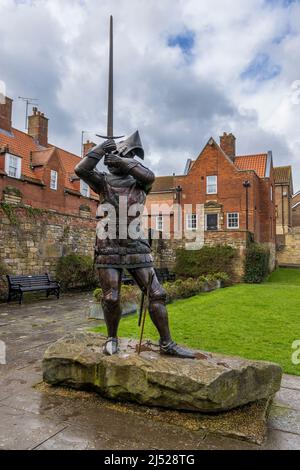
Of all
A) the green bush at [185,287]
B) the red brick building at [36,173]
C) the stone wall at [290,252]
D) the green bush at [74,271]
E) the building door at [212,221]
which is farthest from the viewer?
the stone wall at [290,252]

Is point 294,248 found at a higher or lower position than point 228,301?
higher

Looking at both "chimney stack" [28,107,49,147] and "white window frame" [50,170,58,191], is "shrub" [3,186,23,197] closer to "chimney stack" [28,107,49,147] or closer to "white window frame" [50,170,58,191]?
"white window frame" [50,170,58,191]

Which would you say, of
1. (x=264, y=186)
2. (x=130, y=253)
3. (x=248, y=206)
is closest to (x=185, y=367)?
(x=130, y=253)

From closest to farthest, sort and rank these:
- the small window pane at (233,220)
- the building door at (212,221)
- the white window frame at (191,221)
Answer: the small window pane at (233,220) < the building door at (212,221) < the white window frame at (191,221)

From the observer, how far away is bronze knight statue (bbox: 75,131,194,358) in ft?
12.3

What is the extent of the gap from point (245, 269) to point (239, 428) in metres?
16.2

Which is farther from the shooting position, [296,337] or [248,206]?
[248,206]

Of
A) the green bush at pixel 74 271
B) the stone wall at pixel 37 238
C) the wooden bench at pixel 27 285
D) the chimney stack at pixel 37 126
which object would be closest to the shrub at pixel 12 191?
the chimney stack at pixel 37 126

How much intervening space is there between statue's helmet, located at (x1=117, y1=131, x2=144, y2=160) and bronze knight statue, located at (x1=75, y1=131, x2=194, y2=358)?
0.16 feet

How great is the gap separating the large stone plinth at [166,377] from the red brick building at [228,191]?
861 inches

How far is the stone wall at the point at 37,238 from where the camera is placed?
470 inches

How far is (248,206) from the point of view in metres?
25.3

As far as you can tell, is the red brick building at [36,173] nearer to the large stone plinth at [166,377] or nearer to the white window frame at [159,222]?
the white window frame at [159,222]
